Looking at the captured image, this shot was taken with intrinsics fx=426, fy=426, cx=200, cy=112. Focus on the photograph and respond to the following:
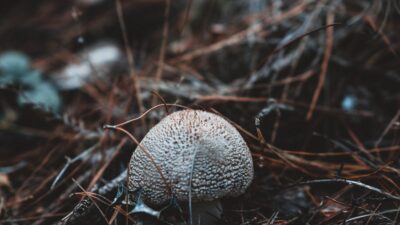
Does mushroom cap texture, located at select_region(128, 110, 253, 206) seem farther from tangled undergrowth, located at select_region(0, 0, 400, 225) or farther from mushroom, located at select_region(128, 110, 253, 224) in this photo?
tangled undergrowth, located at select_region(0, 0, 400, 225)

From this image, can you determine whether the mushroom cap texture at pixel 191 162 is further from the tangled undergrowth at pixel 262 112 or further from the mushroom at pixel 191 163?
the tangled undergrowth at pixel 262 112

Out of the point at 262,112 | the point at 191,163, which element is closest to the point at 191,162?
the point at 191,163

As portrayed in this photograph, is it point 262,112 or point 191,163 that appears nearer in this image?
point 191,163

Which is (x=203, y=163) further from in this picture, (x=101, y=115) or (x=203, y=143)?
(x=101, y=115)

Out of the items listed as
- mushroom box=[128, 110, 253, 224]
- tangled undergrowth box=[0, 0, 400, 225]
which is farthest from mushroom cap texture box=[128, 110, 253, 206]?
tangled undergrowth box=[0, 0, 400, 225]

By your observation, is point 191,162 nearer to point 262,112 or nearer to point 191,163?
point 191,163

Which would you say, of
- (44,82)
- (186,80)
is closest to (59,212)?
(186,80)

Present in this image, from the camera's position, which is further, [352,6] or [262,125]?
[352,6]

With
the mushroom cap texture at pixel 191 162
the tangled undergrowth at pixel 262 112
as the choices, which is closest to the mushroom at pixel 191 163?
the mushroom cap texture at pixel 191 162
